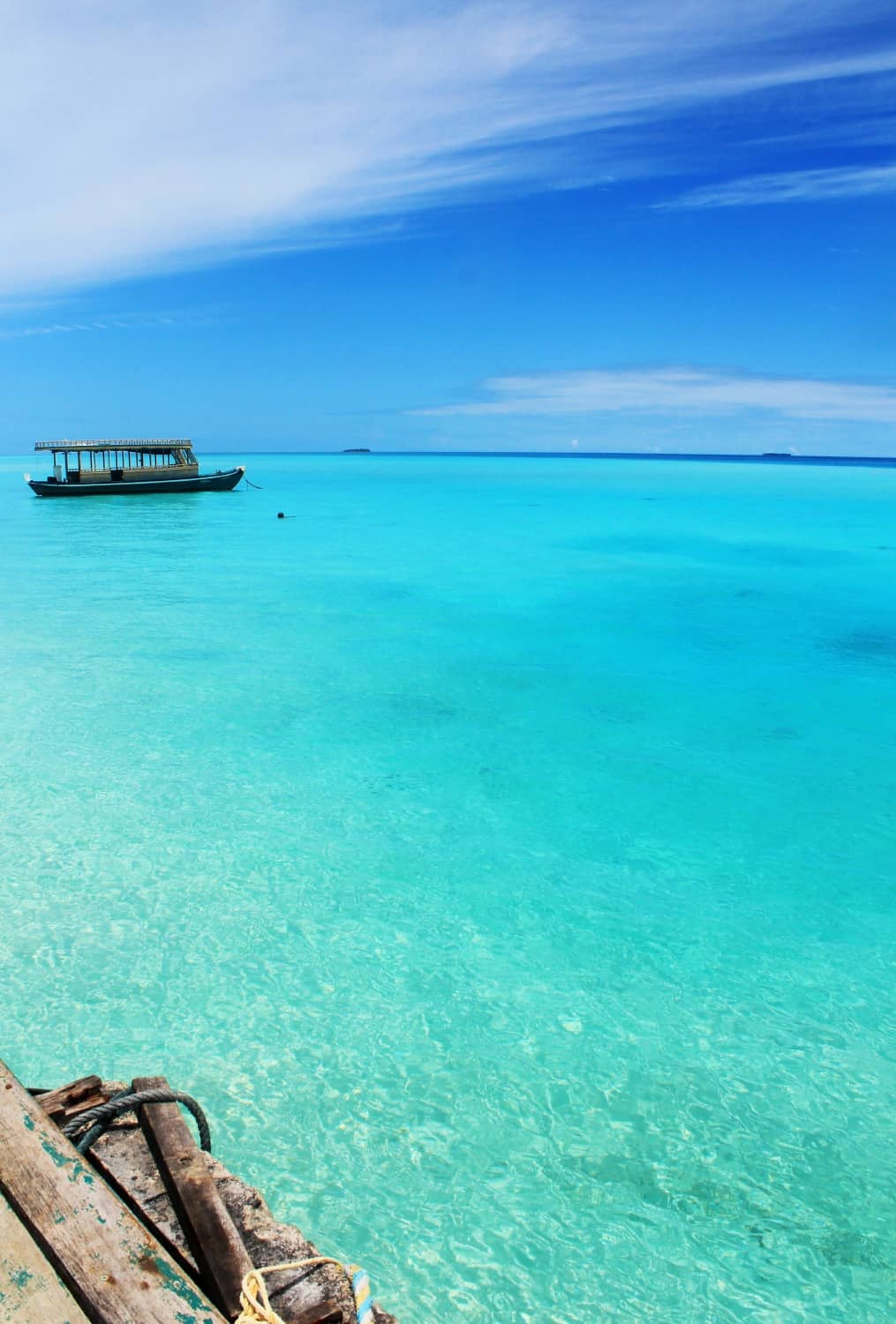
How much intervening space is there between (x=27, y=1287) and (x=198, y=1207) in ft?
1.70

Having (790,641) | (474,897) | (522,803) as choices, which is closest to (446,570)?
(790,641)

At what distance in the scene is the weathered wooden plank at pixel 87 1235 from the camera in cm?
204

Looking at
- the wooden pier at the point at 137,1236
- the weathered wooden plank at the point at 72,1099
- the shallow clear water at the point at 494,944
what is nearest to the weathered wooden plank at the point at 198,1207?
the wooden pier at the point at 137,1236

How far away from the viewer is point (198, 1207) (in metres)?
2.45

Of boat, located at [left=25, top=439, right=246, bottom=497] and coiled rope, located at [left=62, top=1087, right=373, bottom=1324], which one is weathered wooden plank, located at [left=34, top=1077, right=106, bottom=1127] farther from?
boat, located at [left=25, top=439, right=246, bottom=497]

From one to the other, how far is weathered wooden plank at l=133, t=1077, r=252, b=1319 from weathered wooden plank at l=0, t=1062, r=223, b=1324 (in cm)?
17

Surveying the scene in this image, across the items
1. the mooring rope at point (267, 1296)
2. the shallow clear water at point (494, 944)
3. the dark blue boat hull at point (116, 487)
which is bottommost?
the shallow clear water at point (494, 944)

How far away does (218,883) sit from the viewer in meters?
6.57

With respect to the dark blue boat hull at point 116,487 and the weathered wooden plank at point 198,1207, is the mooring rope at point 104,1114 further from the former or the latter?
the dark blue boat hull at point 116,487

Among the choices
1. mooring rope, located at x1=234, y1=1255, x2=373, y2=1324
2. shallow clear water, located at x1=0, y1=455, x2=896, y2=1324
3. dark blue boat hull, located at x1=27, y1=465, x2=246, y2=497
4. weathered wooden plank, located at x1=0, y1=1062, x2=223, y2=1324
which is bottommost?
shallow clear water, located at x1=0, y1=455, x2=896, y2=1324

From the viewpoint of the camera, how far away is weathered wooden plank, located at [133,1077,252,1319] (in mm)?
2271

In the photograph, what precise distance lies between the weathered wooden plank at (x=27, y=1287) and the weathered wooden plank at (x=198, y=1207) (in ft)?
1.25

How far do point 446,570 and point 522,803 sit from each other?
1798 centimetres

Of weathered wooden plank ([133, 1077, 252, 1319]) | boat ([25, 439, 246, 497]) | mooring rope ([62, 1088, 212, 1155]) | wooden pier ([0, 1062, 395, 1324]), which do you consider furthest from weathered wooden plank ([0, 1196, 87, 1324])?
boat ([25, 439, 246, 497])
